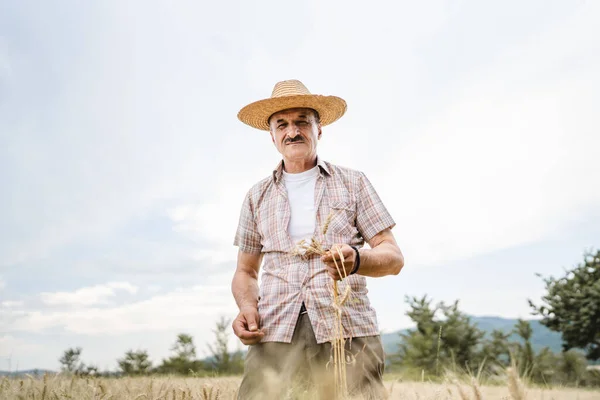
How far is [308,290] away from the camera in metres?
3.69

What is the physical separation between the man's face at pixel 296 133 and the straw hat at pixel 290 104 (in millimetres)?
75

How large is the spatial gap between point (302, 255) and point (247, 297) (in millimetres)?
747

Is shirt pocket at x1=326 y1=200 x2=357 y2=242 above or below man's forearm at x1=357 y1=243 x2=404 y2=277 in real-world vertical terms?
above

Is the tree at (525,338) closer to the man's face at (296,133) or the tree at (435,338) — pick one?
the tree at (435,338)

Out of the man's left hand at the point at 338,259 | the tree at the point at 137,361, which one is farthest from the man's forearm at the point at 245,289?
the tree at the point at 137,361

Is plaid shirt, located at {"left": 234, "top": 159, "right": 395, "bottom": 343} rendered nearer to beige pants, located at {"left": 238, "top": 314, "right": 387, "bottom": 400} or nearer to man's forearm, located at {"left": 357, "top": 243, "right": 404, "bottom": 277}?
beige pants, located at {"left": 238, "top": 314, "right": 387, "bottom": 400}

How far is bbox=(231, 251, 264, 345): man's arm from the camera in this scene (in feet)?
12.5

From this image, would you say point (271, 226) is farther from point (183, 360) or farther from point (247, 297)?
point (183, 360)

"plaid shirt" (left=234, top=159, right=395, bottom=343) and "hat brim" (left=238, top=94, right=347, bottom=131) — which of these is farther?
"hat brim" (left=238, top=94, right=347, bottom=131)

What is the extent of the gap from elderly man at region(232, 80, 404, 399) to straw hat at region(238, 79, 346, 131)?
0.01 metres

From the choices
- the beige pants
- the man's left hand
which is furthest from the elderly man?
the man's left hand

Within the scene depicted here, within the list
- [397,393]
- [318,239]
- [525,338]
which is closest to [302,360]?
[318,239]

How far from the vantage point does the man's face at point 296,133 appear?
4.12m

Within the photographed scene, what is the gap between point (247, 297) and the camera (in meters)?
4.14
